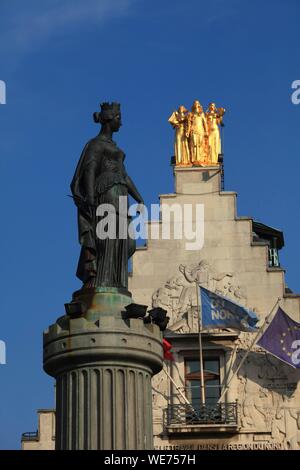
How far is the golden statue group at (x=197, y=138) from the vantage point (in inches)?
1394

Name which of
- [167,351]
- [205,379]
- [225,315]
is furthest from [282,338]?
[167,351]

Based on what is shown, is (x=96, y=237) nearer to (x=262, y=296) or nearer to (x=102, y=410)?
(x=102, y=410)

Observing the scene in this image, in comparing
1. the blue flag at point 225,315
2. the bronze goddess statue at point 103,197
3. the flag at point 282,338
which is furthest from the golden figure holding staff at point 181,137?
the bronze goddess statue at point 103,197

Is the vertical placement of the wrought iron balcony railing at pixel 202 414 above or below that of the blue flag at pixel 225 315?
below

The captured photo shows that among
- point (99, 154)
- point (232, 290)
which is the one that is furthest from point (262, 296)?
point (99, 154)

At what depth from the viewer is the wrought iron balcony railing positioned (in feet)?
105

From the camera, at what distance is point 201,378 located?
32.5 meters

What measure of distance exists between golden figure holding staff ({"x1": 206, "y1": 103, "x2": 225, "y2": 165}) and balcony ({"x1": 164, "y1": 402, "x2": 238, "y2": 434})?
8.13 metres

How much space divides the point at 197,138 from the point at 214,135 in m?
0.58

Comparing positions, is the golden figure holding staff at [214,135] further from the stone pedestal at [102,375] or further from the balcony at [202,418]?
the stone pedestal at [102,375]

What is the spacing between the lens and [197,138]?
35.5m

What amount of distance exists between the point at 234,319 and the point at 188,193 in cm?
480

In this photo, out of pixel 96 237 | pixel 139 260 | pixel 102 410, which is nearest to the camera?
pixel 102 410

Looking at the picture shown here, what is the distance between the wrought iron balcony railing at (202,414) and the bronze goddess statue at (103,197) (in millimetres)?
16913
